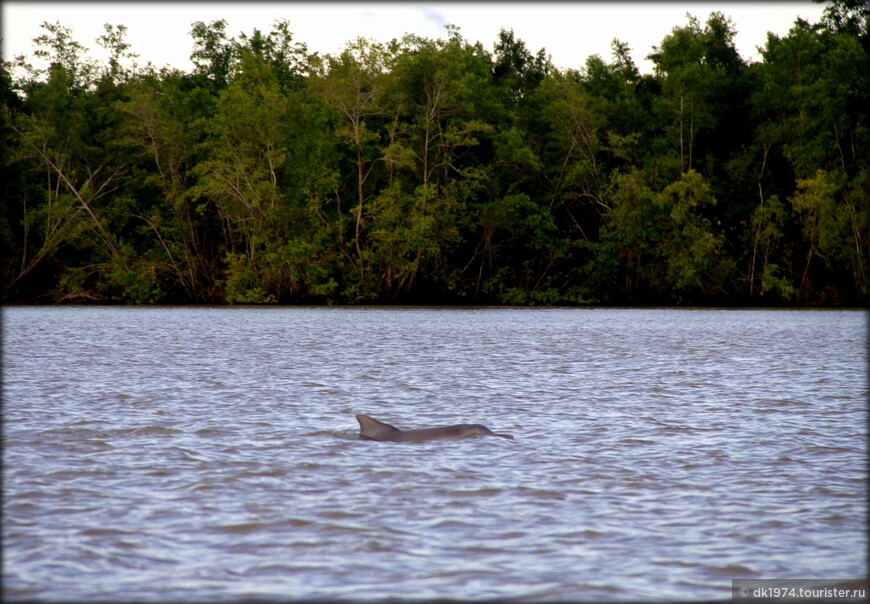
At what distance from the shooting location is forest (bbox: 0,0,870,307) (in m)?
64.3

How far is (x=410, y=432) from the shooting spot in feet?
39.9

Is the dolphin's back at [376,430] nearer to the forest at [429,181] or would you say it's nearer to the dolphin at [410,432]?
the dolphin at [410,432]

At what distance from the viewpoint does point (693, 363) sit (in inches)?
945

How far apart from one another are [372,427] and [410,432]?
1.61 feet

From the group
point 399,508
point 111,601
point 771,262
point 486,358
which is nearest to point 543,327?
point 486,358

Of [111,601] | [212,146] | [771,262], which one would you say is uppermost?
[212,146]

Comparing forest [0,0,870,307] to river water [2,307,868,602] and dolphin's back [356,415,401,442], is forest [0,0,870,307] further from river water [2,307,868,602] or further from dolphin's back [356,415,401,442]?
dolphin's back [356,415,401,442]

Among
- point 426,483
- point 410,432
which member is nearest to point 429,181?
point 410,432

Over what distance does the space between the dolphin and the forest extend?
177ft

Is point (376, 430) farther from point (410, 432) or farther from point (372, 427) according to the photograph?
point (410, 432)

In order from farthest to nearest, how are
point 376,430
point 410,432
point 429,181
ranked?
point 429,181
point 410,432
point 376,430

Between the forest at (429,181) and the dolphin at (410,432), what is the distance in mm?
54046

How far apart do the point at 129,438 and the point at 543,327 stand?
1234 inches

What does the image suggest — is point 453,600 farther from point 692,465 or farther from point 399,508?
point 692,465
